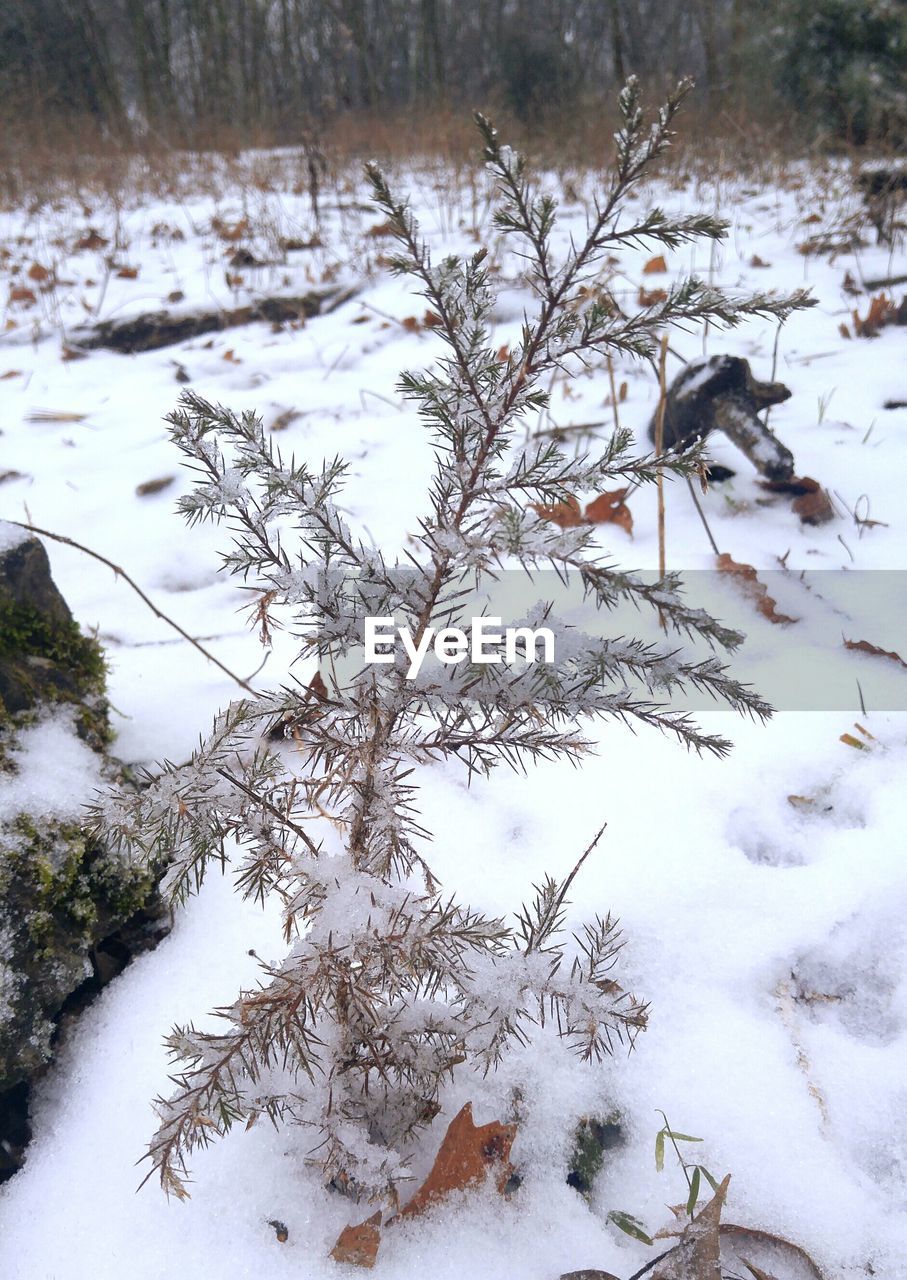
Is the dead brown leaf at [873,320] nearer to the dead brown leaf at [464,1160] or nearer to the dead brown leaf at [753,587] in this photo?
the dead brown leaf at [753,587]

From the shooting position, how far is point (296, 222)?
6.73 meters

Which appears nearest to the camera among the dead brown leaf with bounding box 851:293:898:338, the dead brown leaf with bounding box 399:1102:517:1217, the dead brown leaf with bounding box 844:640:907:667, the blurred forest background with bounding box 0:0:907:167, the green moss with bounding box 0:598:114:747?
the dead brown leaf with bounding box 399:1102:517:1217

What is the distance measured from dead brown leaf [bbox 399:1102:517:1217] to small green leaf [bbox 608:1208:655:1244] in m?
0.14

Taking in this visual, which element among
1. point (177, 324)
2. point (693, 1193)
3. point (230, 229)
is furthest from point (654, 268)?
point (693, 1193)

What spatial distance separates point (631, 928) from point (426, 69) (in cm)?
1994

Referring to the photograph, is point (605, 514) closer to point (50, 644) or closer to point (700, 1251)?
point (50, 644)

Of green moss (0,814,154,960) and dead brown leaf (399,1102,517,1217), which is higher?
green moss (0,814,154,960)

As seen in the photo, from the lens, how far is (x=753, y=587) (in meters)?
2.07

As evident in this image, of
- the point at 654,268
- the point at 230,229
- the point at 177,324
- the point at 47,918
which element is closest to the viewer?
the point at 47,918

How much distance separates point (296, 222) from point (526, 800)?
6.53 m

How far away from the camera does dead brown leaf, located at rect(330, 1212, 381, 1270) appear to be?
930 mm

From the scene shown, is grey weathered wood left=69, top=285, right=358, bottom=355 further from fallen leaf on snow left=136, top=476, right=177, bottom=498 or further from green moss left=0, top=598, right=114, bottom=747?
green moss left=0, top=598, right=114, bottom=747

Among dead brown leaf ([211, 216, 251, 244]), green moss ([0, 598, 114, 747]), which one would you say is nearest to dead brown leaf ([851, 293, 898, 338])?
green moss ([0, 598, 114, 747])

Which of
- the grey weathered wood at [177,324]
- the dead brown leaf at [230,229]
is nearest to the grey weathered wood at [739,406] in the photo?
the grey weathered wood at [177,324]
